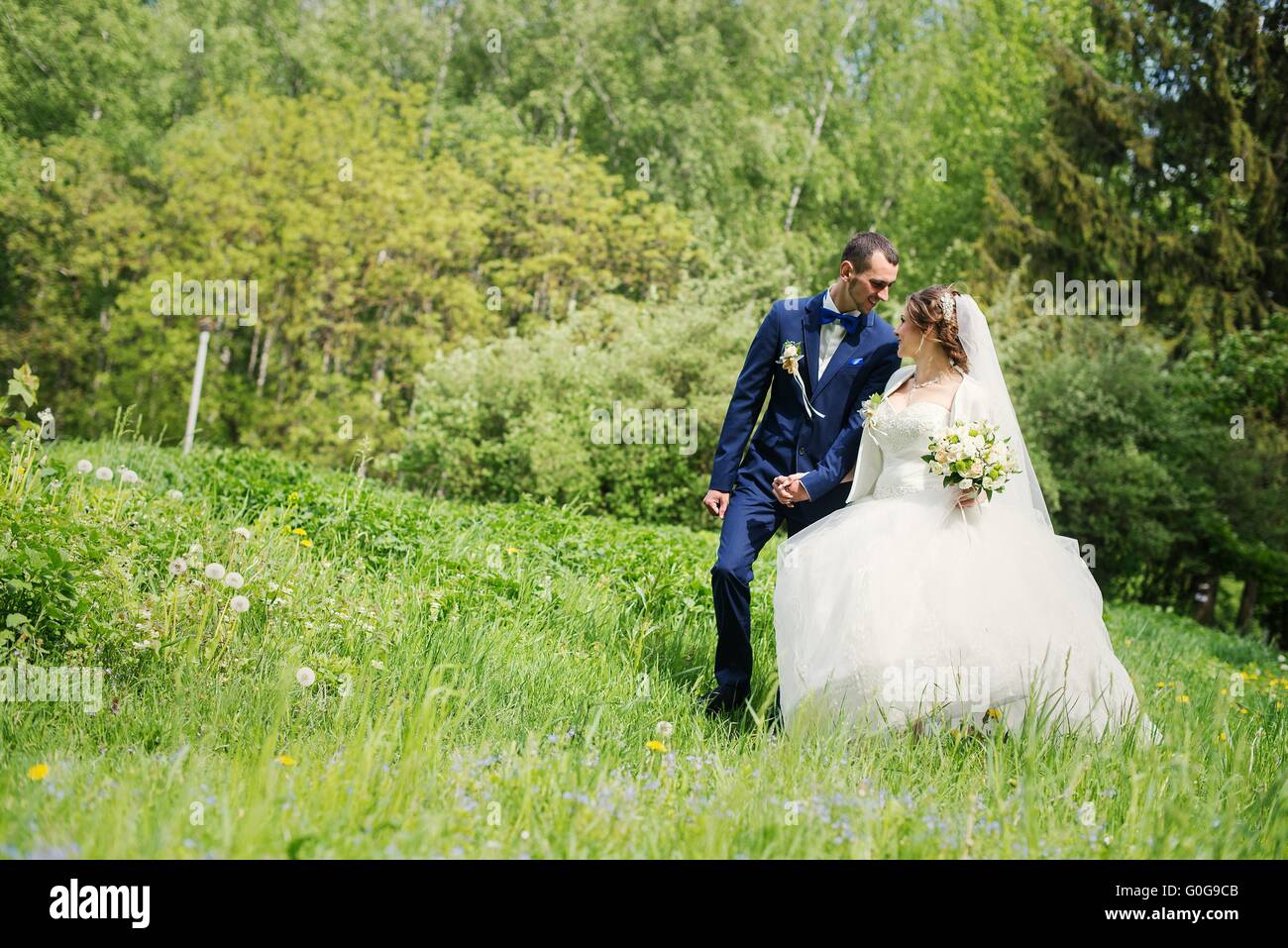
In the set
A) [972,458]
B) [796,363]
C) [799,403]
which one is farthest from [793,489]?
[972,458]

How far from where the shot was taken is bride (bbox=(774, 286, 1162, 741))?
12.7 feet

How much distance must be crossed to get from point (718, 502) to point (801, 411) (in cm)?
58

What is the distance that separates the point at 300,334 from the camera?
1925cm

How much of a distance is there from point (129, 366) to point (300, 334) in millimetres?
4626

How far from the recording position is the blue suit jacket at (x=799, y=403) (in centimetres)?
464

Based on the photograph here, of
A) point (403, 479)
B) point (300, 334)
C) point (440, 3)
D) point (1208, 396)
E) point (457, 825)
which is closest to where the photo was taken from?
point (457, 825)

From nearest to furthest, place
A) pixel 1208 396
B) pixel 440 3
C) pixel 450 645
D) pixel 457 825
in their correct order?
pixel 457 825 < pixel 450 645 < pixel 1208 396 < pixel 440 3

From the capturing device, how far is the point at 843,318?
462 cm

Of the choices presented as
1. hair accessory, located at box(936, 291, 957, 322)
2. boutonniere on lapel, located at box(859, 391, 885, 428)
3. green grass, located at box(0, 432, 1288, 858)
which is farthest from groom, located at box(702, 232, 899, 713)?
green grass, located at box(0, 432, 1288, 858)

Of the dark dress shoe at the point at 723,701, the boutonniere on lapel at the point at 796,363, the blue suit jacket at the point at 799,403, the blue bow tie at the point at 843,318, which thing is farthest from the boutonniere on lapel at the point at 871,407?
the dark dress shoe at the point at 723,701

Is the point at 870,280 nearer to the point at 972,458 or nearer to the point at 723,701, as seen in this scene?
the point at 972,458

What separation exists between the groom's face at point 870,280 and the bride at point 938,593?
21cm

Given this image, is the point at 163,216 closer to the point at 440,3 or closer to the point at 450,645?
the point at 440,3

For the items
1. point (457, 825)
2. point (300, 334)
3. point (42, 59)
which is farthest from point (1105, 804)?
point (42, 59)
